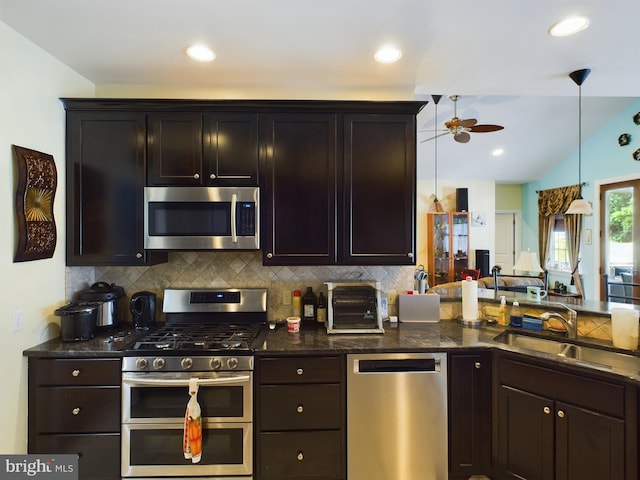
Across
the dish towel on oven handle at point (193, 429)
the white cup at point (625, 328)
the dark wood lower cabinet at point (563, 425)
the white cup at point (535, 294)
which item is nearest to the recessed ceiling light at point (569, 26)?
the white cup at point (625, 328)

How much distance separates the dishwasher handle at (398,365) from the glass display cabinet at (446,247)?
557 cm

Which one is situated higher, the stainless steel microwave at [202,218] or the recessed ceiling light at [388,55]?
the recessed ceiling light at [388,55]

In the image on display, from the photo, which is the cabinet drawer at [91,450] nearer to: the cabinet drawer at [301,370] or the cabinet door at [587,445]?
the cabinet drawer at [301,370]

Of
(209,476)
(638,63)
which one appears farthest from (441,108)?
(209,476)

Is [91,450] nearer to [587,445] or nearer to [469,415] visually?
[469,415]

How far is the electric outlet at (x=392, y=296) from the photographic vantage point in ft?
8.48

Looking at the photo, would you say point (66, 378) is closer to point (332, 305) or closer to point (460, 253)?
point (332, 305)

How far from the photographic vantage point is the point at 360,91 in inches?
98.0

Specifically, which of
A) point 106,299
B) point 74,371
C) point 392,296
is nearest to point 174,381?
point 74,371

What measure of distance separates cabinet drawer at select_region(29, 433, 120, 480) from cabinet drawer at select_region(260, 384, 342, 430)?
90 cm

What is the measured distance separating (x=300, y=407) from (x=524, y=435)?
133cm

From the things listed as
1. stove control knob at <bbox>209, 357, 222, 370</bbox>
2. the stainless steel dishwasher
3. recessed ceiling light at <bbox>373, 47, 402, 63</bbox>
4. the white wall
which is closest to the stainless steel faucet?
the stainless steel dishwasher

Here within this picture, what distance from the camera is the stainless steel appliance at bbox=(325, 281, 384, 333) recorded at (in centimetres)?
229

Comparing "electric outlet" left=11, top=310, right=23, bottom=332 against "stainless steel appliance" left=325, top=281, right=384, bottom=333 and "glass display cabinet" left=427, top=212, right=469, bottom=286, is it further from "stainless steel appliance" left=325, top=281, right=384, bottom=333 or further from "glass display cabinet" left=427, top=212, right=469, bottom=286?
"glass display cabinet" left=427, top=212, right=469, bottom=286
